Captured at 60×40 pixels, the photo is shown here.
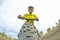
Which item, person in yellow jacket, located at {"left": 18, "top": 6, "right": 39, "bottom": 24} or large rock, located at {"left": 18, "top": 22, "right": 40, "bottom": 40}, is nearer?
A: large rock, located at {"left": 18, "top": 22, "right": 40, "bottom": 40}

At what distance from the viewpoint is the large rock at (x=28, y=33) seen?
7730 millimetres

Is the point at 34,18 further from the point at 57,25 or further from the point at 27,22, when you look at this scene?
the point at 57,25

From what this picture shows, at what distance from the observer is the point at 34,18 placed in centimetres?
808

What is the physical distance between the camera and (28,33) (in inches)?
305

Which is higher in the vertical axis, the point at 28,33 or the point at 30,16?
the point at 30,16

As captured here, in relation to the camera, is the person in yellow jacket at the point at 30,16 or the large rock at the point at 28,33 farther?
the person in yellow jacket at the point at 30,16

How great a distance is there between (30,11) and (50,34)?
6291 mm

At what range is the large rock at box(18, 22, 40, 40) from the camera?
7730mm

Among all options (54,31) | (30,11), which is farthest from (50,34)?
(30,11)

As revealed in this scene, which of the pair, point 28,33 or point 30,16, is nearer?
point 28,33

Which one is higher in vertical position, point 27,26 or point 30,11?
point 30,11

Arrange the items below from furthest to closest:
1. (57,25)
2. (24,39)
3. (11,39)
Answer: (57,25)
(11,39)
(24,39)

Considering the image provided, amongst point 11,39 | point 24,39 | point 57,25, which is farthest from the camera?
point 57,25

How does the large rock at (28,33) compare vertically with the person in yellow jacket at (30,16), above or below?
below
